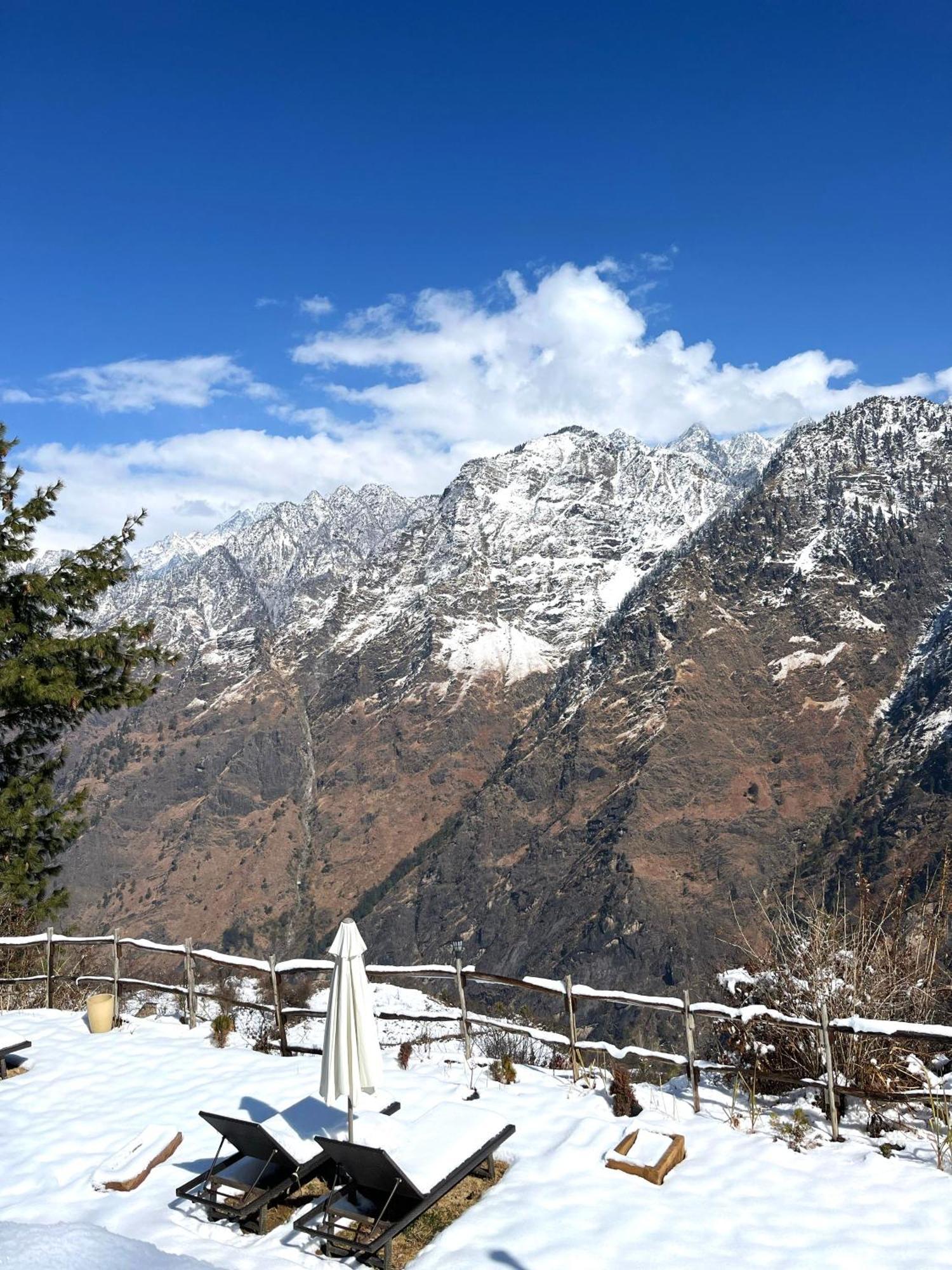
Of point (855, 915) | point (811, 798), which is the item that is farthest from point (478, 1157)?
point (811, 798)

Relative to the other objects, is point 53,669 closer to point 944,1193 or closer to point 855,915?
point 855,915

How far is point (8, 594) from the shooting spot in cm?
1958

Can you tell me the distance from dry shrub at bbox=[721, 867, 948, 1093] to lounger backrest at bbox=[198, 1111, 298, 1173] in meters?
5.80

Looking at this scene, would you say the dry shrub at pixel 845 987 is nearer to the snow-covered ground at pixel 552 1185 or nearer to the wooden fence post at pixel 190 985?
the snow-covered ground at pixel 552 1185

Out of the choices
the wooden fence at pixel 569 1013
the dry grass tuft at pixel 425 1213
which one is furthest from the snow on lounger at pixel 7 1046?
the dry grass tuft at pixel 425 1213

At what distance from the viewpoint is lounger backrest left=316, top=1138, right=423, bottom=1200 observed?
26.2 ft

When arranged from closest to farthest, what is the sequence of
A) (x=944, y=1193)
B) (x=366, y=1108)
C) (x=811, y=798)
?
1. (x=944, y=1193)
2. (x=366, y=1108)
3. (x=811, y=798)

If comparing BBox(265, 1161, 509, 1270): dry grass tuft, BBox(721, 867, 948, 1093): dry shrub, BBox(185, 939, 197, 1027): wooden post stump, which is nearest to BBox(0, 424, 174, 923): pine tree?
BBox(185, 939, 197, 1027): wooden post stump

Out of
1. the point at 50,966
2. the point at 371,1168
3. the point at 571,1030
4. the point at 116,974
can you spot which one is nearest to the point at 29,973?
the point at 50,966

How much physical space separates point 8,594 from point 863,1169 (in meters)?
18.8

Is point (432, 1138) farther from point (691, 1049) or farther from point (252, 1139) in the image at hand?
point (691, 1049)

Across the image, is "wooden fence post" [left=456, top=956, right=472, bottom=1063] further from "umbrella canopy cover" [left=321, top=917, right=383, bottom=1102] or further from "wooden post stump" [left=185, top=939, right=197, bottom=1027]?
"wooden post stump" [left=185, top=939, right=197, bottom=1027]

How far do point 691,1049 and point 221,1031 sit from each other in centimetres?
784

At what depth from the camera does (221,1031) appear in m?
14.6
